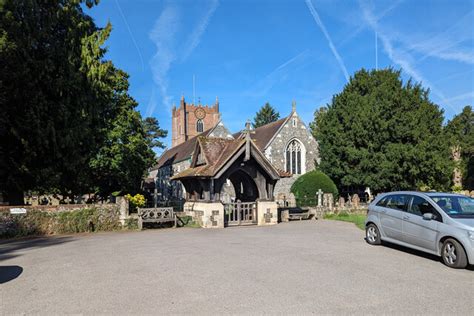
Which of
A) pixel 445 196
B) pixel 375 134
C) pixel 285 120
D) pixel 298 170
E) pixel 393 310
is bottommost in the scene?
pixel 393 310

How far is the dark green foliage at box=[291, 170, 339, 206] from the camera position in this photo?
2892 centimetres

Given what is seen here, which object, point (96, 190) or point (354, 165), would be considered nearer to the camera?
point (96, 190)

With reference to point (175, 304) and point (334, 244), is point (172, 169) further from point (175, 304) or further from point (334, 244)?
point (175, 304)

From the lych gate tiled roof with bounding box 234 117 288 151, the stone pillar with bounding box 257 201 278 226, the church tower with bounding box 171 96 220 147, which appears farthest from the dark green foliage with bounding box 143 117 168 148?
the stone pillar with bounding box 257 201 278 226

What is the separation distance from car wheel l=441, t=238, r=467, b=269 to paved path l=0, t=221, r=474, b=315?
0.24 metres

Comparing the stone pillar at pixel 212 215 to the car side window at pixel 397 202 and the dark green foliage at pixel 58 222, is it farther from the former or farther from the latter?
the car side window at pixel 397 202

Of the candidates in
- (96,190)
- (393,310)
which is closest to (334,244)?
(393,310)

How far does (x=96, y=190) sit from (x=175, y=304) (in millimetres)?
22711

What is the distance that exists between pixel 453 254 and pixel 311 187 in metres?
21.4

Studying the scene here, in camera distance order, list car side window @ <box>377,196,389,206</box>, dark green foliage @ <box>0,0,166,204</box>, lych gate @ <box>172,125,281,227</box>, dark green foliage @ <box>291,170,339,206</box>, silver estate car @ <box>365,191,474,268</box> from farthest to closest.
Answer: dark green foliage @ <box>291,170,339,206</box>
lych gate @ <box>172,125,281,227</box>
dark green foliage @ <box>0,0,166,204</box>
car side window @ <box>377,196,389,206</box>
silver estate car @ <box>365,191,474,268</box>

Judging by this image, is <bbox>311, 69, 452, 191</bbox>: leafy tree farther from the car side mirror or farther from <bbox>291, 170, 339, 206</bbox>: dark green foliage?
the car side mirror

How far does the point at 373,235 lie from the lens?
37.0 feet

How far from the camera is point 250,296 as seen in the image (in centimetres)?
592

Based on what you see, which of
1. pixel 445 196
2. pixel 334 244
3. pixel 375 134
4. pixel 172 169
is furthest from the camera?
pixel 172 169
